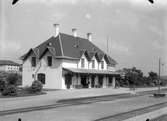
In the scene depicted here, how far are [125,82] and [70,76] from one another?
17125 millimetres

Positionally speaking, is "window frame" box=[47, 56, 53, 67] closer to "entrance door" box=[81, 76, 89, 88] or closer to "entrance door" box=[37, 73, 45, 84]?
"entrance door" box=[37, 73, 45, 84]

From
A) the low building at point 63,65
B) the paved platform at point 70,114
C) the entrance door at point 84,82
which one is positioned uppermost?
the low building at point 63,65

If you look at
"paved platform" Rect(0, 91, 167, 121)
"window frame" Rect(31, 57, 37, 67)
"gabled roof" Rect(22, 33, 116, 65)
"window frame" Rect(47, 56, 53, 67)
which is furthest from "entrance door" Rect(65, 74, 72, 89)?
"paved platform" Rect(0, 91, 167, 121)

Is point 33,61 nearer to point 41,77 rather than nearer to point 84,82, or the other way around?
point 41,77

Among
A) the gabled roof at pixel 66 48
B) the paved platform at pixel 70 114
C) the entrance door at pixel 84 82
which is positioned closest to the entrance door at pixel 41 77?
the gabled roof at pixel 66 48

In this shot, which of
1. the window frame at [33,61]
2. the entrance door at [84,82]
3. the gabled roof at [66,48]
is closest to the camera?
the gabled roof at [66,48]

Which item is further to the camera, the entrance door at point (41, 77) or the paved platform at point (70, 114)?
the entrance door at point (41, 77)

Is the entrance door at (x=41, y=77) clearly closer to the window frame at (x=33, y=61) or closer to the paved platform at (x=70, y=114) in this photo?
Answer: the window frame at (x=33, y=61)

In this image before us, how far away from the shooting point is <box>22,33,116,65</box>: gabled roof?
1708 inches

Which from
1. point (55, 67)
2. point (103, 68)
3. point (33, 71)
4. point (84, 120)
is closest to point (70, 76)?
point (55, 67)

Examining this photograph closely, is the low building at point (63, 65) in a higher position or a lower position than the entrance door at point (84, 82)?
higher

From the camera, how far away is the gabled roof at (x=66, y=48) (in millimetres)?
43375

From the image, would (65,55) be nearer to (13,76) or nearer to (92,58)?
(92,58)

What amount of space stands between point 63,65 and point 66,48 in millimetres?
3729
